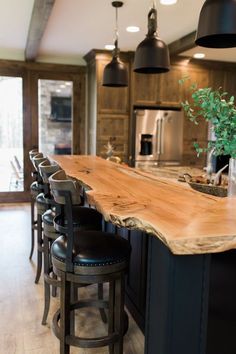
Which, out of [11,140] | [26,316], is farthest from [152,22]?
[11,140]

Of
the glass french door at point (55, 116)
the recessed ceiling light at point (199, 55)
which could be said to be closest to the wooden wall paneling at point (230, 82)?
the recessed ceiling light at point (199, 55)

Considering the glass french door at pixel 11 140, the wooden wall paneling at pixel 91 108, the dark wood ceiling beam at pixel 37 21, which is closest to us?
the dark wood ceiling beam at pixel 37 21

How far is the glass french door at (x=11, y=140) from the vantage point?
635 centimetres

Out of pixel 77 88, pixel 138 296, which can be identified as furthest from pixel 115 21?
pixel 138 296

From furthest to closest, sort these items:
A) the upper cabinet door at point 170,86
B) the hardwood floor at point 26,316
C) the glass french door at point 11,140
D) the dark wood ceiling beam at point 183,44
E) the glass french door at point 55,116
Answer: the glass french door at point 55,116 → the glass french door at point 11,140 → the upper cabinet door at point 170,86 → the dark wood ceiling beam at point 183,44 → the hardwood floor at point 26,316

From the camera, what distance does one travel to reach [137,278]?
235 cm

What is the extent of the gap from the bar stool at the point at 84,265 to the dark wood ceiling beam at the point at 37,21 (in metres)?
2.33

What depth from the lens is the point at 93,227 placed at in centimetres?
235

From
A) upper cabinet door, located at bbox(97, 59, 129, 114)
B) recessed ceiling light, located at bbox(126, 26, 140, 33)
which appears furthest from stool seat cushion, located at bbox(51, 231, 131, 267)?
upper cabinet door, located at bbox(97, 59, 129, 114)

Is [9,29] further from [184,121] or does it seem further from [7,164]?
[184,121]

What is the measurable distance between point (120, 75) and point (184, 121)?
276 centimetres

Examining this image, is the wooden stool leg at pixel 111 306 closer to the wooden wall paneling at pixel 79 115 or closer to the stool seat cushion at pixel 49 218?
the stool seat cushion at pixel 49 218

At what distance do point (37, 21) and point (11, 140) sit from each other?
2.93 metres

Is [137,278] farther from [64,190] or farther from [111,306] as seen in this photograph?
[64,190]
